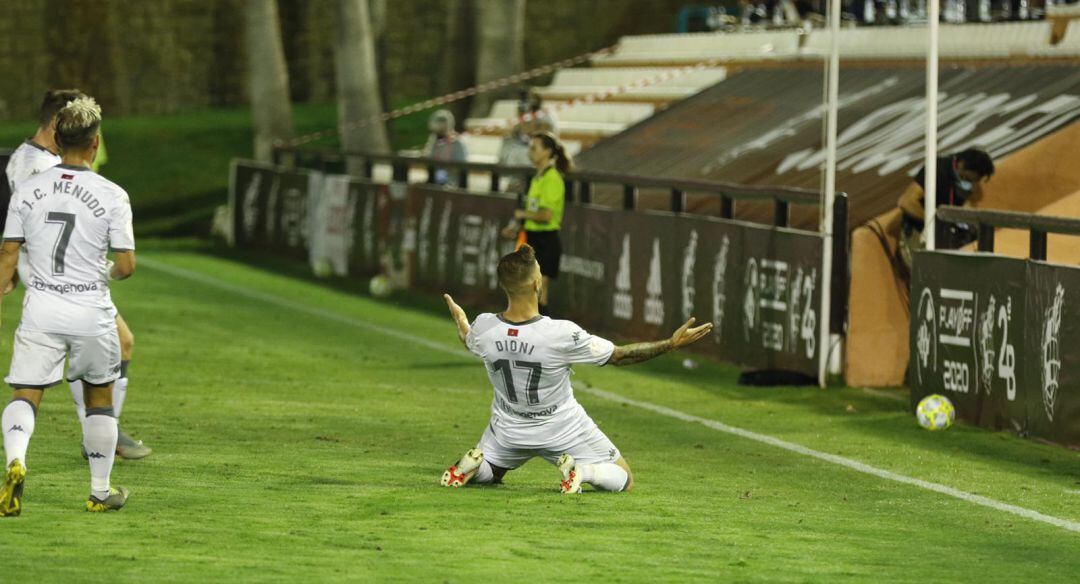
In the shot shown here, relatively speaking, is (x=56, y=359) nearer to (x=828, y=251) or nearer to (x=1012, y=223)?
(x=1012, y=223)

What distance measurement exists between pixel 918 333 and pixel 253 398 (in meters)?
4.94

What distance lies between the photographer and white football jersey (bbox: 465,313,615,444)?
9.85 metres

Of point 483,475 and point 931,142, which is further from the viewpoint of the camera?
point 931,142

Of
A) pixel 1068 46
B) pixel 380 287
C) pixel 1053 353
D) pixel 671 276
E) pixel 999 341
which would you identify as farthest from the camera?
pixel 380 287

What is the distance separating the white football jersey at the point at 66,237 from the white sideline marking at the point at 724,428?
4.70 m

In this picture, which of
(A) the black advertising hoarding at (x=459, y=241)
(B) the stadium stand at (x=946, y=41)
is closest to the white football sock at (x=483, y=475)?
(B) the stadium stand at (x=946, y=41)

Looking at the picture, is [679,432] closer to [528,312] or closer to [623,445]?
[623,445]

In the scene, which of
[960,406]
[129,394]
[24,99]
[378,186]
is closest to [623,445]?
[960,406]

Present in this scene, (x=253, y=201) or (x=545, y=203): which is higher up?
(x=545, y=203)

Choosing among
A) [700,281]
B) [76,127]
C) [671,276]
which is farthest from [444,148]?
[76,127]

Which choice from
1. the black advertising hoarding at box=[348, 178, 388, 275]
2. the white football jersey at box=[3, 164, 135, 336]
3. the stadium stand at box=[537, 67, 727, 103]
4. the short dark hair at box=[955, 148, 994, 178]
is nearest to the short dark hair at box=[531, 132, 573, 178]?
the short dark hair at box=[955, 148, 994, 178]

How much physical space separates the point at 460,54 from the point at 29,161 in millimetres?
25589

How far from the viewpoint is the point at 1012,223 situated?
13742mm

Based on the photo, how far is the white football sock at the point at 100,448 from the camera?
9.15 metres
